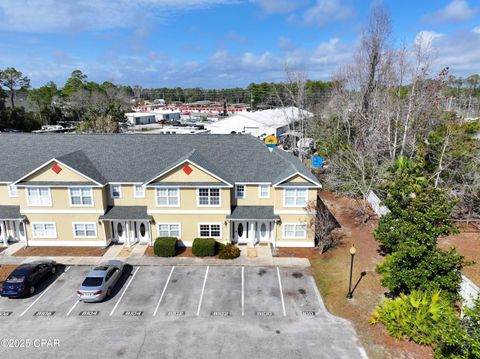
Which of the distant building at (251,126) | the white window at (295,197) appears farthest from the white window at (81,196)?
the distant building at (251,126)

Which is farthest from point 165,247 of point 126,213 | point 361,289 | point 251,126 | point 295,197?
point 251,126

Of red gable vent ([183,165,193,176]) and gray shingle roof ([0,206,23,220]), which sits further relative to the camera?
gray shingle roof ([0,206,23,220])

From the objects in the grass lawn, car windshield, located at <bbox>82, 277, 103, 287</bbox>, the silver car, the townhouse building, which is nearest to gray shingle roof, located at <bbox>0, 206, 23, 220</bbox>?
the townhouse building

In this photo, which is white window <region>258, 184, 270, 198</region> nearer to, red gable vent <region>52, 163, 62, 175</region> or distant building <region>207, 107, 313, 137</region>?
red gable vent <region>52, 163, 62, 175</region>

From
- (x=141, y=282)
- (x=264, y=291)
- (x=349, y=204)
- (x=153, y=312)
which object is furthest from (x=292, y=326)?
(x=349, y=204)

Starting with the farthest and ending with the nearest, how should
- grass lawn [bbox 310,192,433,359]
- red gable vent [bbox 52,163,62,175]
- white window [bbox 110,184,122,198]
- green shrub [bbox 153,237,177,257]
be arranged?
white window [bbox 110,184,122,198], red gable vent [bbox 52,163,62,175], green shrub [bbox 153,237,177,257], grass lawn [bbox 310,192,433,359]
